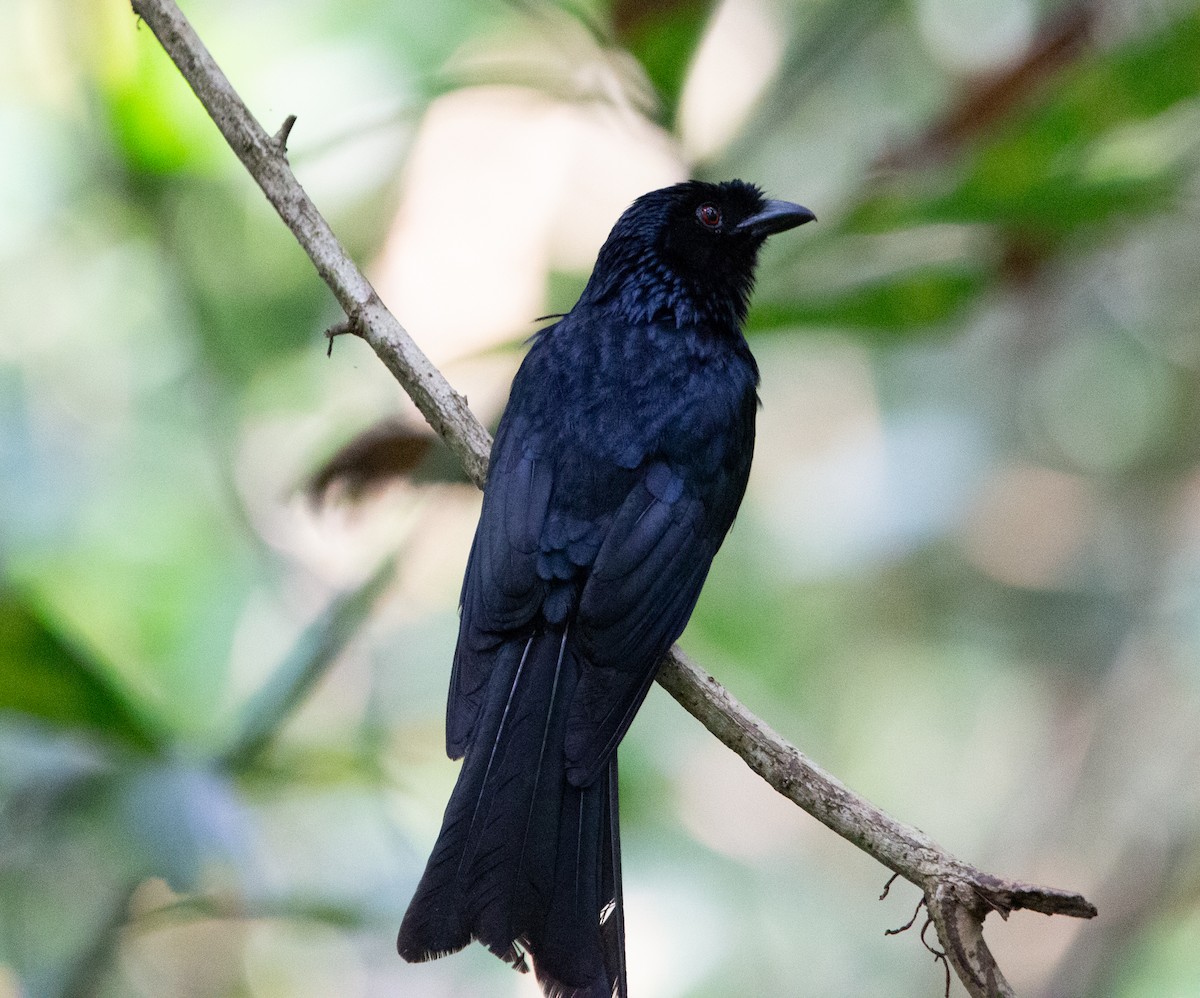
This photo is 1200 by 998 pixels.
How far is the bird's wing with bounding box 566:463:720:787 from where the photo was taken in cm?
282

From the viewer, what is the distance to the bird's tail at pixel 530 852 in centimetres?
261

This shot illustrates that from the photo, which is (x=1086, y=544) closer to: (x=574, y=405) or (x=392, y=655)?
(x=392, y=655)

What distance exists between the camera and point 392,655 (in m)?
5.18

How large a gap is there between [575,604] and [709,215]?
139cm

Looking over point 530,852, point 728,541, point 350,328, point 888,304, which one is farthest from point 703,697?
point 728,541

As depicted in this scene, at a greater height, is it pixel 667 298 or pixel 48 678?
pixel 667 298

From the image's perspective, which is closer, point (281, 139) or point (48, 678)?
point (48, 678)

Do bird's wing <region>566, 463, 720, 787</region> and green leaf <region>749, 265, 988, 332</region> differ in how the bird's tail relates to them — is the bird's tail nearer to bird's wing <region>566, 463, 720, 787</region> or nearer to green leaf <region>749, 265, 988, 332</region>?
bird's wing <region>566, 463, 720, 787</region>

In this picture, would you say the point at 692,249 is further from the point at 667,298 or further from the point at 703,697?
the point at 703,697

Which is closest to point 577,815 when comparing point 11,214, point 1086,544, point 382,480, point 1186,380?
point 382,480

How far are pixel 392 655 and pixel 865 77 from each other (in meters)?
3.44

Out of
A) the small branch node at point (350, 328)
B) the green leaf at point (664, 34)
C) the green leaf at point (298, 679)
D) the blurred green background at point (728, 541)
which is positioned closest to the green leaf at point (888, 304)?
the blurred green background at point (728, 541)

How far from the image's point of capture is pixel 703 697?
2.74 meters

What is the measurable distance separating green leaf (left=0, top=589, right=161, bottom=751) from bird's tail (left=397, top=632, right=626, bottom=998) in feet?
2.63
